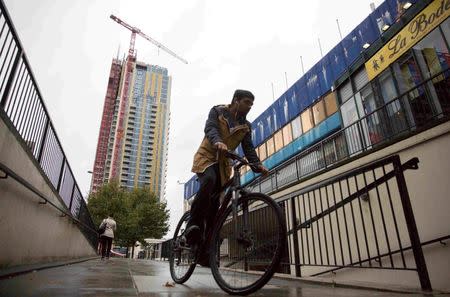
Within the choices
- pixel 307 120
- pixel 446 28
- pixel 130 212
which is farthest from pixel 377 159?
pixel 130 212

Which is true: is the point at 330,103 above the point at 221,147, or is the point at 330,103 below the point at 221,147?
above

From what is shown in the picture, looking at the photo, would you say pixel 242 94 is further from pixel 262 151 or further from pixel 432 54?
pixel 262 151

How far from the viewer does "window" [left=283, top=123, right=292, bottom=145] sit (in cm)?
2706

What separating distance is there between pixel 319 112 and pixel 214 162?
2182cm

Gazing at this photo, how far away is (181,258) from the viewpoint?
3645 mm

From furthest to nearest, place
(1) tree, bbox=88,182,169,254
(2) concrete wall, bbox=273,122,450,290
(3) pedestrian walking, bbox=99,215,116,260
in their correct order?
(1) tree, bbox=88,182,169,254 → (3) pedestrian walking, bbox=99,215,116,260 → (2) concrete wall, bbox=273,122,450,290

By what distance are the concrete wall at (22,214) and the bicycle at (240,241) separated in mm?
2413

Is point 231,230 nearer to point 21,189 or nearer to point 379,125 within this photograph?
point 21,189

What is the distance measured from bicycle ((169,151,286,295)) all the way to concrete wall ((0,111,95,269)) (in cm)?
241

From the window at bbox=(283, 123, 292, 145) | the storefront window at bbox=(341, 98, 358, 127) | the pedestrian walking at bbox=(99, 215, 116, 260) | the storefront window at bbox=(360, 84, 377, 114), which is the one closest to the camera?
the pedestrian walking at bbox=(99, 215, 116, 260)

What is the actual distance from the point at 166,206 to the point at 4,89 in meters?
37.6

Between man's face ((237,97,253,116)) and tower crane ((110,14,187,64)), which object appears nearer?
man's face ((237,97,253,116))

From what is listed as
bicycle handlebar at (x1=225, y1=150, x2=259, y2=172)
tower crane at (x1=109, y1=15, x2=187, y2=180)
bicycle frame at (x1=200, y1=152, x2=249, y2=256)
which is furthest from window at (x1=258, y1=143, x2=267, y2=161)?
tower crane at (x1=109, y1=15, x2=187, y2=180)

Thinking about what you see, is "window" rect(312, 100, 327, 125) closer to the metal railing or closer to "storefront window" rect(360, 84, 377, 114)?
"storefront window" rect(360, 84, 377, 114)
